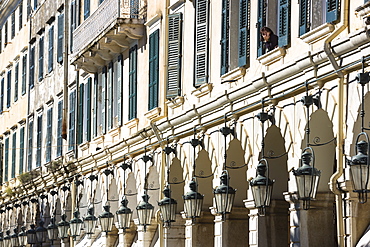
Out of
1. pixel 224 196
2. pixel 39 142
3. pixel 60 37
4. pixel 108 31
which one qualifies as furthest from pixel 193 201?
pixel 39 142

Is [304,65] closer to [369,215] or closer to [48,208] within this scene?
[369,215]

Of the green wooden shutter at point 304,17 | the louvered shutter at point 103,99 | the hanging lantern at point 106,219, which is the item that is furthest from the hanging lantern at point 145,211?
the green wooden shutter at point 304,17

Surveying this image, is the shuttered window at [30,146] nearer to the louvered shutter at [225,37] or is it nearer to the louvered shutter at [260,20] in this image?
the louvered shutter at [225,37]

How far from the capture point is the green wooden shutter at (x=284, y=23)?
18.4m

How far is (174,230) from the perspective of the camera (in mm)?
25203

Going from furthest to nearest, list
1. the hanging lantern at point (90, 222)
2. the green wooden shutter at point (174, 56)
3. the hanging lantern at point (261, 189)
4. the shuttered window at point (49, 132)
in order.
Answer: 1. the shuttered window at point (49, 132)
2. the hanging lantern at point (90, 222)
3. the green wooden shutter at point (174, 56)
4. the hanging lantern at point (261, 189)

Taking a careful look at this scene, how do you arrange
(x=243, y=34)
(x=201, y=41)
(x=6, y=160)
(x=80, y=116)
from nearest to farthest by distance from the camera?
(x=243, y=34), (x=201, y=41), (x=80, y=116), (x=6, y=160)

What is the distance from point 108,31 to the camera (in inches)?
1076

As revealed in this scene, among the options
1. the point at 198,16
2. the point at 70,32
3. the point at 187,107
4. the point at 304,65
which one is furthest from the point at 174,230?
the point at 70,32

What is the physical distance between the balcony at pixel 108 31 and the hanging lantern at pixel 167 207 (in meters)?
5.71

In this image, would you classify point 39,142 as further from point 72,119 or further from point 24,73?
point 72,119

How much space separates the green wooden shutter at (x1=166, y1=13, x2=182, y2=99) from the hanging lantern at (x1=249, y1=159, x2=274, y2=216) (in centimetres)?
649

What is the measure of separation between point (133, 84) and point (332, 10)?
447 inches

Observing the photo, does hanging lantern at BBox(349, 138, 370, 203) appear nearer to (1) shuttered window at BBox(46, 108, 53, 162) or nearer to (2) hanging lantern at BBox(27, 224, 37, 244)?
(2) hanging lantern at BBox(27, 224, 37, 244)
